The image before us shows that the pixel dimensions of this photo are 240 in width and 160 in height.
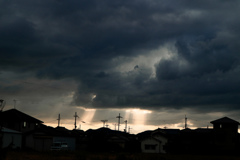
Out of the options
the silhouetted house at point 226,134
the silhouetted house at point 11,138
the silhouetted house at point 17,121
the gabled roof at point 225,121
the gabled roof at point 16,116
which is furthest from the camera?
the gabled roof at point 225,121

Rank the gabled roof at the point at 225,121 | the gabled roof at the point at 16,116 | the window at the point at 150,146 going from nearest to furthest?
the gabled roof at the point at 16,116 → the gabled roof at the point at 225,121 → the window at the point at 150,146

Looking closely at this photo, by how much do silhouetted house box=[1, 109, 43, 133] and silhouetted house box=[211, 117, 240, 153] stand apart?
45.8 metres

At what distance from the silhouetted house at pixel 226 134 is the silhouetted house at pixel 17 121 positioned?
150 ft

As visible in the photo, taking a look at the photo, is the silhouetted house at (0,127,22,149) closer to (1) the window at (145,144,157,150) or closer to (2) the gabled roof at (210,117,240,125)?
(1) the window at (145,144,157,150)

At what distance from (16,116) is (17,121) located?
126 cm

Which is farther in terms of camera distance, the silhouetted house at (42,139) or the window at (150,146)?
the window at (150,146)

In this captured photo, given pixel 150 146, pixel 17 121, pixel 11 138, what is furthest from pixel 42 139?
pixel 150 146

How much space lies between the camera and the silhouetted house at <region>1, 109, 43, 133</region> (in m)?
71.4

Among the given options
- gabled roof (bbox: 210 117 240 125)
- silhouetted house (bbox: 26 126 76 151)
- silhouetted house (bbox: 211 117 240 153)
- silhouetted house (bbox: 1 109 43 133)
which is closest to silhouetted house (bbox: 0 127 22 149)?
silhouetted house (bbox: 26 126 76 151)

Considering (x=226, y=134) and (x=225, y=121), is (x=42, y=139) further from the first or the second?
(x=225, y=121)

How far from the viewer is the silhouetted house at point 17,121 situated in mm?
71375

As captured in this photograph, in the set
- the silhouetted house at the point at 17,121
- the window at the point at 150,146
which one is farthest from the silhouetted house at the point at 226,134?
the silhouetted house at the point at 17,121

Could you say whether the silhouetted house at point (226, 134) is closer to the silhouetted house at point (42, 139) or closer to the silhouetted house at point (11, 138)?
the silhouetted house at point (42, 139)

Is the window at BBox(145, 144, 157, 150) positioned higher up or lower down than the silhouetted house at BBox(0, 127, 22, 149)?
lower down
